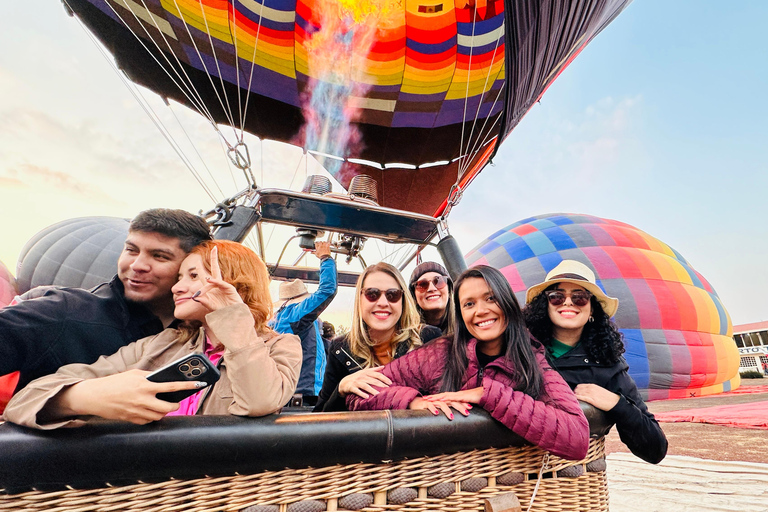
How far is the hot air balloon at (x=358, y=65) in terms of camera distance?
3.44m

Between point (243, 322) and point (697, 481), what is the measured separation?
2.75m

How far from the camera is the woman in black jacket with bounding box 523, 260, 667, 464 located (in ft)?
3.10

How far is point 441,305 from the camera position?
5.99 feet

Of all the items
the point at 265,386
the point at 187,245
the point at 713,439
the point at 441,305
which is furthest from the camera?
the point at 713,439

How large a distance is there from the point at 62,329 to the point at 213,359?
275mm

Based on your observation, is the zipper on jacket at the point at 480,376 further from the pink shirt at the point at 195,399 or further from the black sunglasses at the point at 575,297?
the pink shirt at the point at 195,399

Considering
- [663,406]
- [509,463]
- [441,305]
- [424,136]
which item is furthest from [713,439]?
[424,136]

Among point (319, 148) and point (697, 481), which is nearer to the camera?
point (697, 481)

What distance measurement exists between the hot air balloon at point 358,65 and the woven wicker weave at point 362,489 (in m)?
2.26

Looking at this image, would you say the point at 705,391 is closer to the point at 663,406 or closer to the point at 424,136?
the point at 663,406

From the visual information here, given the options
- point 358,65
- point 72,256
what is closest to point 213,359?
point 358,65

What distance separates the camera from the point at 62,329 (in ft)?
2.32

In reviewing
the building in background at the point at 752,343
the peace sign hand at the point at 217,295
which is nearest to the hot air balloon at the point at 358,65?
the peace sign hand at the point at 217,295

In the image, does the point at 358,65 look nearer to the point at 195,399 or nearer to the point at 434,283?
the point at 434,283
